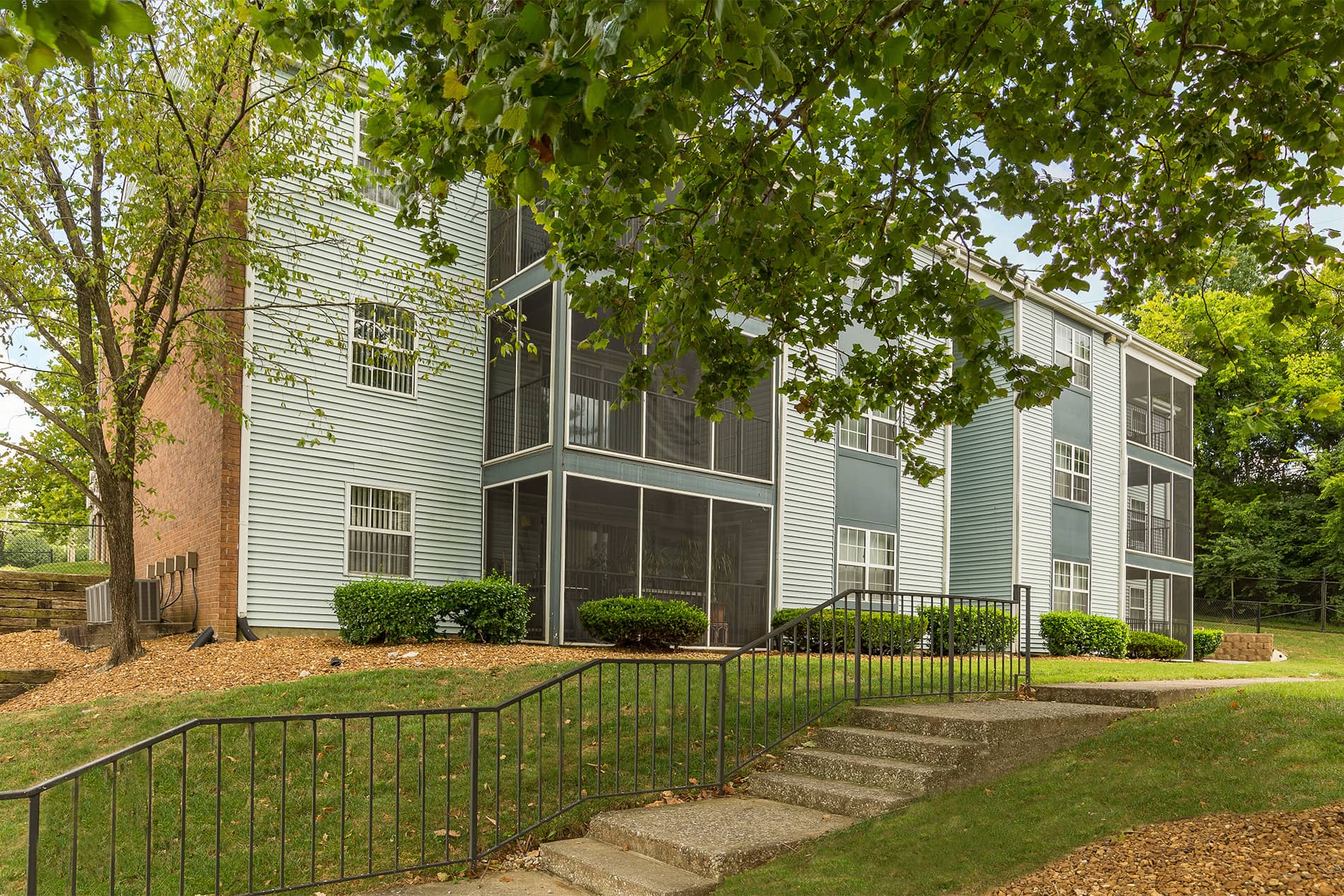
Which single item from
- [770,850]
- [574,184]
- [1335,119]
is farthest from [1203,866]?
[574,184]

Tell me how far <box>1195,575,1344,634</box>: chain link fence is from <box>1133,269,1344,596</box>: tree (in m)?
0.21

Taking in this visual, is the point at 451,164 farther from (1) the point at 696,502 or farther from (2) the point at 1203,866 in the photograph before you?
(1) the point at 696,502

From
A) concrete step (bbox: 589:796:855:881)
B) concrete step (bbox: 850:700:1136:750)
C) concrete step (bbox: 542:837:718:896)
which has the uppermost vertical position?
concrete step (bbox: 850:700:1136:750)

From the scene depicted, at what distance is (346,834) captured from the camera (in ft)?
24.2

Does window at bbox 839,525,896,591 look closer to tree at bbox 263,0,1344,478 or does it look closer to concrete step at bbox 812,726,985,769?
tree at bbox 263,0,1344,478

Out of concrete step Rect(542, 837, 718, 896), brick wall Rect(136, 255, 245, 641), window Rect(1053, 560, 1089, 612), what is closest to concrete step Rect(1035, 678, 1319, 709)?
concrete step Rect(542, 837, 718, 896)

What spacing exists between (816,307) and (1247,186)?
3914 mm

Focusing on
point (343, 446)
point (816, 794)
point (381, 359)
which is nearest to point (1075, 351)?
point (381, 359)

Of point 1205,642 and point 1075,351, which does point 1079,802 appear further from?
point 1205,642

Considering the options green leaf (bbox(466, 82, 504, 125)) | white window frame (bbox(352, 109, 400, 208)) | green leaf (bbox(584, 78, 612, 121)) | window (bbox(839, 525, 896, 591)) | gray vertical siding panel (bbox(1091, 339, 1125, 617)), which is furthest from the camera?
gray vertical siding panel (bbox(1091, 339, 1125, 617))

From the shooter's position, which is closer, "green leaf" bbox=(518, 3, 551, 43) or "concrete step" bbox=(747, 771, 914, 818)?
"green leaf" bbox=(518, 3, 551, 43)

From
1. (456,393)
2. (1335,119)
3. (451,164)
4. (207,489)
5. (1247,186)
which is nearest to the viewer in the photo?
(451,164)

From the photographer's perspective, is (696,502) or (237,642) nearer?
(237,642)

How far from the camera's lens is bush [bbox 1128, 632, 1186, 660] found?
25281mm
